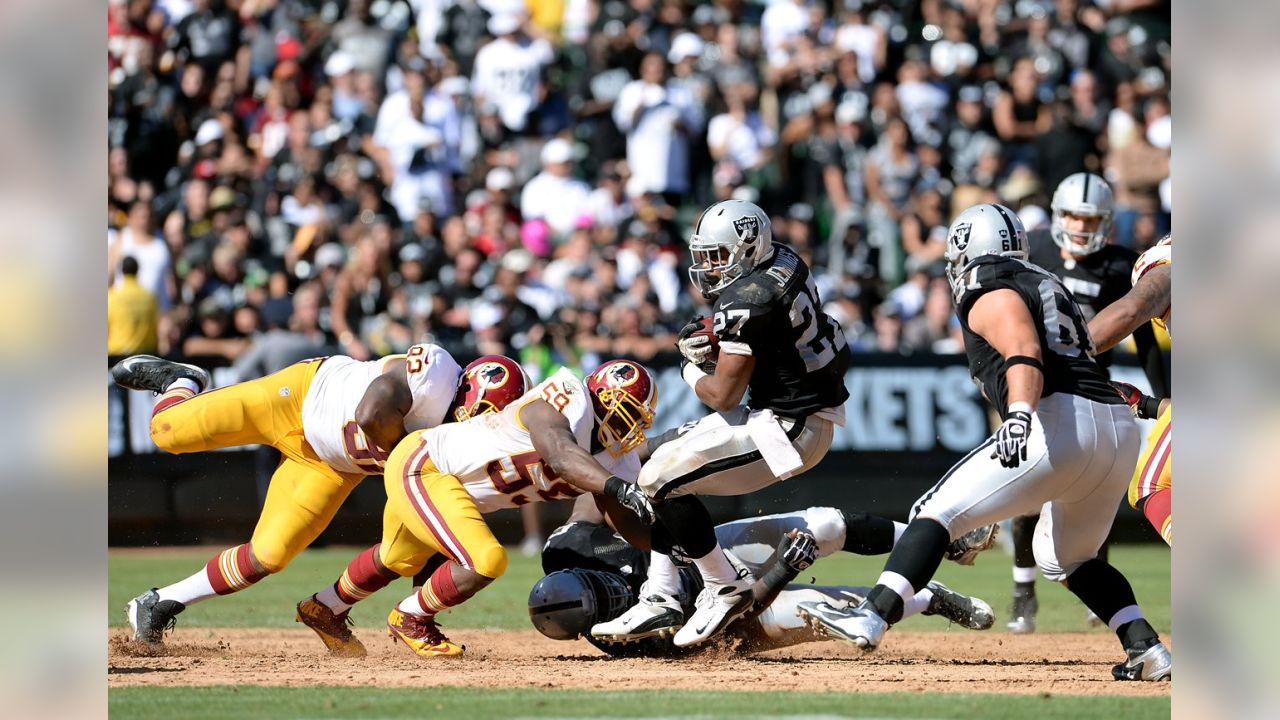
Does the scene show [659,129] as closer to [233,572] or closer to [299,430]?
[299,430]

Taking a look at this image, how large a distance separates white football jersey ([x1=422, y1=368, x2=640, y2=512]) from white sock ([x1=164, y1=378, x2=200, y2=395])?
4.88 ft

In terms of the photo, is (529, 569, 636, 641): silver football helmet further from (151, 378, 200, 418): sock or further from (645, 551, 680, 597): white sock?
(151, 378, 200, 418): sock

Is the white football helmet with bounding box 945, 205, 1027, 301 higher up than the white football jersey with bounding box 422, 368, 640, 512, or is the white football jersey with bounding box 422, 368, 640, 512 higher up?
the white football helmet with bounding box 945, 205, 1027, 301

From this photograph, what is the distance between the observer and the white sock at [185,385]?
8359mm

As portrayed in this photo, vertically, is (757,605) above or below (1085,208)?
below

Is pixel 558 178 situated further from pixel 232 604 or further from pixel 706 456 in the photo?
pixel 706 456

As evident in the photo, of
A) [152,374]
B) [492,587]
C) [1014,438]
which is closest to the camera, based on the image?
[1014,438]

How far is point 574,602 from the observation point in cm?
760

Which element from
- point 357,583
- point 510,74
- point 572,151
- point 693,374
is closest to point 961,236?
point 693,374

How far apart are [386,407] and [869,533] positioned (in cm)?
241

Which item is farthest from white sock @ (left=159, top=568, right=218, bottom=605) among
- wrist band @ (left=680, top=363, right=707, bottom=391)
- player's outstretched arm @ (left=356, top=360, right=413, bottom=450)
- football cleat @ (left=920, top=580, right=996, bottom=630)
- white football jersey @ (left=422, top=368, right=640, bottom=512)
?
football cleat @ (left=920, top=580, right=996, bottom=630)

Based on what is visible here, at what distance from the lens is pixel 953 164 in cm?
1691

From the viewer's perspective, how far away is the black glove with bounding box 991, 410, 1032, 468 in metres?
5.99

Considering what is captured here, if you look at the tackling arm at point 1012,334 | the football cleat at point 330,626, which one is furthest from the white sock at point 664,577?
the tackling arm at point 1012,334
